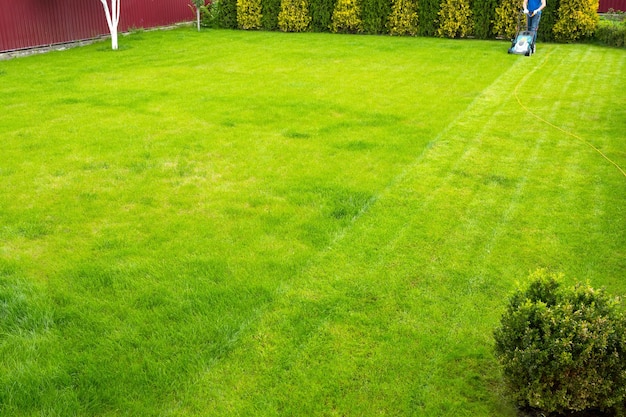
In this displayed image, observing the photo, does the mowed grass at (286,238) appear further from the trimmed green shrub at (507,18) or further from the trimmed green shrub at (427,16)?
the trimmed green shrub at (427,16)

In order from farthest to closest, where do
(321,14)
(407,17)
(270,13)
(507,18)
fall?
(270,13) < (321,14) < (407,17) < (507,18)

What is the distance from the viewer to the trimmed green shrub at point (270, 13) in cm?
1817

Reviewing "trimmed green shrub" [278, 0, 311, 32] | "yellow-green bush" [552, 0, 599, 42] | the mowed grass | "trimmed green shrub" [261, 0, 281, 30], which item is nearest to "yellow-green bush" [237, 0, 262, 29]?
"trimmed green shrub" [261, 0, 281, 30]

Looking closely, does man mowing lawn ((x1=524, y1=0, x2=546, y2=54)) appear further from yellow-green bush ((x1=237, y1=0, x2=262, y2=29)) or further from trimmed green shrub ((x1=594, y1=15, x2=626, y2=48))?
yellow-green bush ((x1=237, y1=0, x2=262, y2=29))

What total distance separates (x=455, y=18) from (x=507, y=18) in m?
1.42

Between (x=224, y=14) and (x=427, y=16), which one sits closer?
(x=427, y=16)

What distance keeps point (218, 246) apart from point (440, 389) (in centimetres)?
217

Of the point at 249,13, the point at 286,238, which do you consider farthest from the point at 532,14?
the point at 286,238

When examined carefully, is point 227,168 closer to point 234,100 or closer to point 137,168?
point 137,168

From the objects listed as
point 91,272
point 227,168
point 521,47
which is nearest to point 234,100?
point 227,168

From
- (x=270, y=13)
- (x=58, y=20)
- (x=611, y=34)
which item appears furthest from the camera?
(x=270, y=13)

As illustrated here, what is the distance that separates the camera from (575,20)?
14.7m

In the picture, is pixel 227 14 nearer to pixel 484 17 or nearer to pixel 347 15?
pixel 347 15

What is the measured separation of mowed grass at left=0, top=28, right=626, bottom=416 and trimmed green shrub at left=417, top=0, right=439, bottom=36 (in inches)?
294
